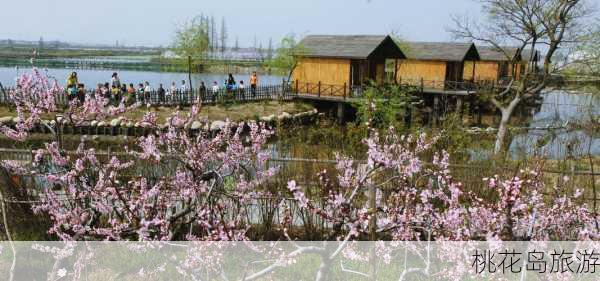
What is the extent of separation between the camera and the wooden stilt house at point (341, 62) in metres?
25.4

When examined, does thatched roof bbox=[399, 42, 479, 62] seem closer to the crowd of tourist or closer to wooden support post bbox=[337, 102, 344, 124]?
wooden support post bbox=[337, 102, 344, 124]

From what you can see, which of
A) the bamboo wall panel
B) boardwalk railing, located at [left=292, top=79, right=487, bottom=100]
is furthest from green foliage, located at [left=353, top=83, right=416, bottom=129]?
the bamboo wall panel

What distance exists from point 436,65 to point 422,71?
0.96 meters

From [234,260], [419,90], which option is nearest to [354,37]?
[419,90]

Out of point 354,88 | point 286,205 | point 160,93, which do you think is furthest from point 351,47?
point 286,205

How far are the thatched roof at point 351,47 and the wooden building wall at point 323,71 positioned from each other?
17.3 inches

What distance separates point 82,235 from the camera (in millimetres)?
5242

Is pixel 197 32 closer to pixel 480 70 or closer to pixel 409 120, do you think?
pixel 409 120

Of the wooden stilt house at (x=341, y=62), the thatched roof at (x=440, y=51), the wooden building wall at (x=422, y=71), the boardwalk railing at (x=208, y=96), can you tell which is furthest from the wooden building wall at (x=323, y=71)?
the thatched roof at (x=440, y=51)

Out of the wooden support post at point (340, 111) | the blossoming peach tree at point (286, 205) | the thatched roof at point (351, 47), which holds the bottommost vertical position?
the wooden support post at point (340, 111)

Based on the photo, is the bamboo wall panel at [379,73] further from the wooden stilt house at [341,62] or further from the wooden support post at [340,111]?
the wooden support post at [340,111]

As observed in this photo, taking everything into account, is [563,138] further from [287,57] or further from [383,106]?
[287,57]

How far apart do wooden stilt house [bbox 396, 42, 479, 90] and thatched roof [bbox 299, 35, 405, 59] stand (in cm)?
317

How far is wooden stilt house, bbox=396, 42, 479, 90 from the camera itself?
29188mm
